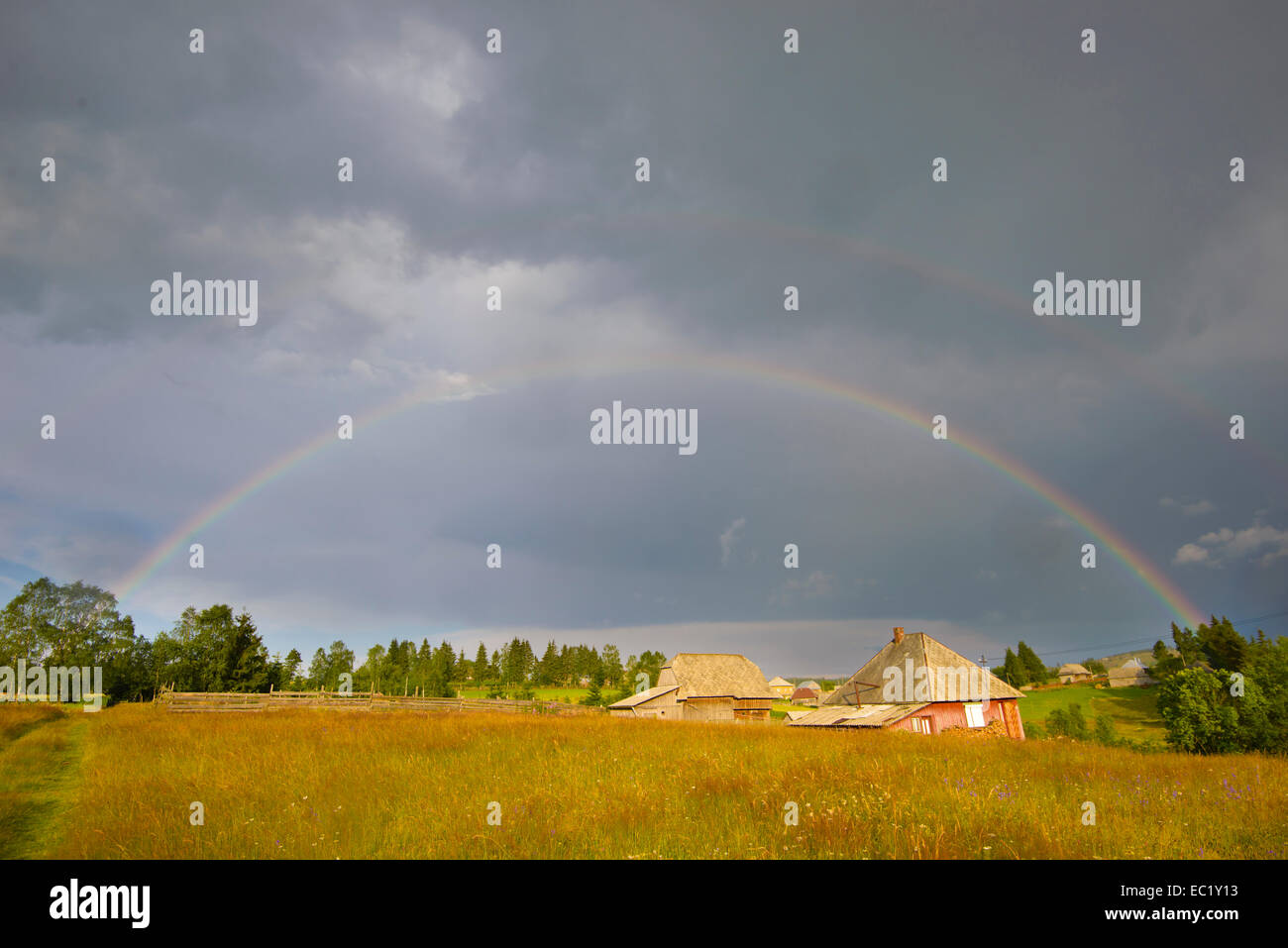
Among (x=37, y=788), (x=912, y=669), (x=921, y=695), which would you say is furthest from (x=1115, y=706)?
(x=37, y=788)

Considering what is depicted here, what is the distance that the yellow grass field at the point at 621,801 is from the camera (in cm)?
563

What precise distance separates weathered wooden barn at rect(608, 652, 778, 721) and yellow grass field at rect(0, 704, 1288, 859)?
1539 inches

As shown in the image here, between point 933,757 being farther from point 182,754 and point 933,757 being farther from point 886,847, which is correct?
point 182,754

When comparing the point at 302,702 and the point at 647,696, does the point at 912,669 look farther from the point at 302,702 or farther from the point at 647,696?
the point at 302,702

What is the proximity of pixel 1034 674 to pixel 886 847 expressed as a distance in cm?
14919

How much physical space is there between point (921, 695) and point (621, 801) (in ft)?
119

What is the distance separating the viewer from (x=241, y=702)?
1164 inches

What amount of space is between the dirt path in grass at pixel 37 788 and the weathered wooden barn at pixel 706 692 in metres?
38.1

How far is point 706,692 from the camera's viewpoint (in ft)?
167

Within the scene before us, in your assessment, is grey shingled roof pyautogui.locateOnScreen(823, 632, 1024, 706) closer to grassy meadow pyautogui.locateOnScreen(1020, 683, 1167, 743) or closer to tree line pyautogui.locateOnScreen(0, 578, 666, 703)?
grassy meadow pyautogui.locateOnScreen(1020, 683, 1167, 743)

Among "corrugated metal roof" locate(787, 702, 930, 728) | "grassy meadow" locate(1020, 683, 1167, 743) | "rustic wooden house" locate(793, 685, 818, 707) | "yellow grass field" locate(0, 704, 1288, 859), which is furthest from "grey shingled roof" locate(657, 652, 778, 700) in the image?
"rustic wooden house" locate(793, 685, 818, 707)

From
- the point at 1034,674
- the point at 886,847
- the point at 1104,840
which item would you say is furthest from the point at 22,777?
the point at 1034,674

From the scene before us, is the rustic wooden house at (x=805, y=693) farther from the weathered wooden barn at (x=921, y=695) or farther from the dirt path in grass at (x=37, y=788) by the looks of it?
the dirt path in grass at (x=37, y=788)
